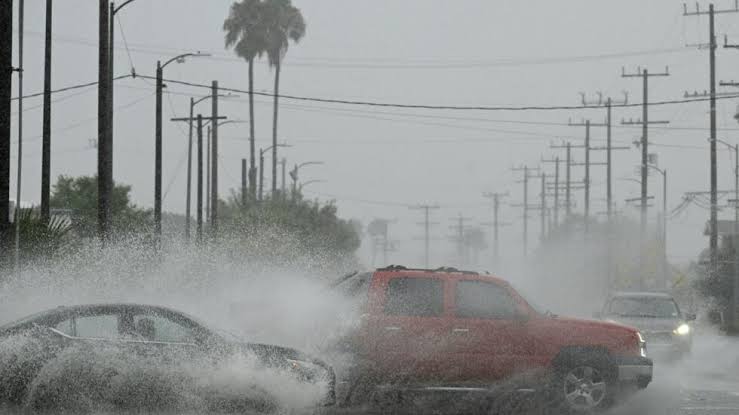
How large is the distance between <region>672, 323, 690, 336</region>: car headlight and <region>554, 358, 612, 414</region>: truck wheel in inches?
464

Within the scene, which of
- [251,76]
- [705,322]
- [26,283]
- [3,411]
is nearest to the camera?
[3,411]

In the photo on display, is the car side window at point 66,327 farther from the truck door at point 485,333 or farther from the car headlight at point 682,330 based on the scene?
the car headlight at point 682,330

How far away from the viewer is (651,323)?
29844 millimetres

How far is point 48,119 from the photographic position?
3697 centimetres

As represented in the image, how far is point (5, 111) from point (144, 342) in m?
6.70

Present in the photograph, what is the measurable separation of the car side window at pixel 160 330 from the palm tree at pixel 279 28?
228 feet

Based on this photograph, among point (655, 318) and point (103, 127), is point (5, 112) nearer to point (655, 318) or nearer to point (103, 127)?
point (103, 127)

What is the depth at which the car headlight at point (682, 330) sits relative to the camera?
29.6m

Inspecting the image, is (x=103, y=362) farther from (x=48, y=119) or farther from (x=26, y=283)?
(x=48, y=119)

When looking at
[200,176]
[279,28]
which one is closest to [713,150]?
[200,176]

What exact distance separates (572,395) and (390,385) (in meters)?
2.43

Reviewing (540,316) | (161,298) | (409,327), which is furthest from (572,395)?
(161,298)

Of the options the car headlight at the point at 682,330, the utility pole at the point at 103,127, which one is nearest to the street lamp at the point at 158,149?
the utility pole at the point at 103,127

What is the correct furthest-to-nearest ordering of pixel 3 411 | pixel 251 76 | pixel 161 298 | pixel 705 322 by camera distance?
pixel 251 76
pixel 705 322
pixel 161 298
pixel 3 411
